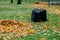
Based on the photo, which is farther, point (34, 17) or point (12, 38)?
point (34, 17)

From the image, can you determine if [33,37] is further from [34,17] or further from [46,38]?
[34,17]

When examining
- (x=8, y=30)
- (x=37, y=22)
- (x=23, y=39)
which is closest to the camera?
(x=23, y=39)

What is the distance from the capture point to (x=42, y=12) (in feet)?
50.5

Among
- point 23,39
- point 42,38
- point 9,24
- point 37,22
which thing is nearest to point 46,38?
point 42,38

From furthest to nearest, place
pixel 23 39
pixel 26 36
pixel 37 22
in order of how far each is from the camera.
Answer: pixel 37 22 → pixel 26 36 → pixel 23 39

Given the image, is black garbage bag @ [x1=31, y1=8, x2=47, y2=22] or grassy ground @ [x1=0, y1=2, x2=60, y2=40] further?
black garbage bag @ [x1=31, y1=8, x2=47, y2=22]

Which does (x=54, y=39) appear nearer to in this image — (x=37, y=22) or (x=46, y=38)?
(x=46, y=38)

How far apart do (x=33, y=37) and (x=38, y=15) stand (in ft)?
19.1

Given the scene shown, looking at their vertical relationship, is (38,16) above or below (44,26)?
above

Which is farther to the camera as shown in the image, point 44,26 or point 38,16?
point 38,16

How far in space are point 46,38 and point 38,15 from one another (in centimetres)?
604

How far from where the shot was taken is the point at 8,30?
11.1m

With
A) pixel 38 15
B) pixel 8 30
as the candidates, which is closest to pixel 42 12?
pixel 38 15

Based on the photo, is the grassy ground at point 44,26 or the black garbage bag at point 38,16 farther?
the black garbage bag at point 38,16
